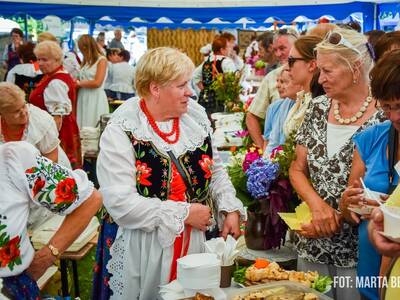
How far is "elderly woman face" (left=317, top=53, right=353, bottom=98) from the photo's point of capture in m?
2.32

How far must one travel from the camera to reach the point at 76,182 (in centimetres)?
213

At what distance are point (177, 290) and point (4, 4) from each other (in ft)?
35.2

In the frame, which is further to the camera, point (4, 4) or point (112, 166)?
point (4, 4)

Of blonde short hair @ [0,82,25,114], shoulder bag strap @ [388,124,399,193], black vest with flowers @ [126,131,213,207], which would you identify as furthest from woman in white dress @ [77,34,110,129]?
shoulder bag strap @ [388,124,399,193]

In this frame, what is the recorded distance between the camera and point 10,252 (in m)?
1.94

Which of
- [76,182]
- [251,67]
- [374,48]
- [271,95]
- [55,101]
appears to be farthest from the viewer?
[251,67]

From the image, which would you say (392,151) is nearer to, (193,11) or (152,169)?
(152,169)

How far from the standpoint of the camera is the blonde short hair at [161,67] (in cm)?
239

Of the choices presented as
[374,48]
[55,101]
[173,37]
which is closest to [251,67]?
[55,101]

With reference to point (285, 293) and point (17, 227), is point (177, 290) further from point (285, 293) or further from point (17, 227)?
point (17, 227)

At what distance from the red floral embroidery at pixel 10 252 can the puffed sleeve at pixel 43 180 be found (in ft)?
0.52

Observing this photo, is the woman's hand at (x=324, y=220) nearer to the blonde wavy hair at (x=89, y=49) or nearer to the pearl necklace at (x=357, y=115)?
the pearl necklace at (x=357, y=115)

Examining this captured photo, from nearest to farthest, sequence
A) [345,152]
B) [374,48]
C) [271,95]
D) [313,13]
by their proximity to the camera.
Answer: [345,152] → [374,48] → [271,95] → [313,13]

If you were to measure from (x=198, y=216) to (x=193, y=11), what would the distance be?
1071 cm
